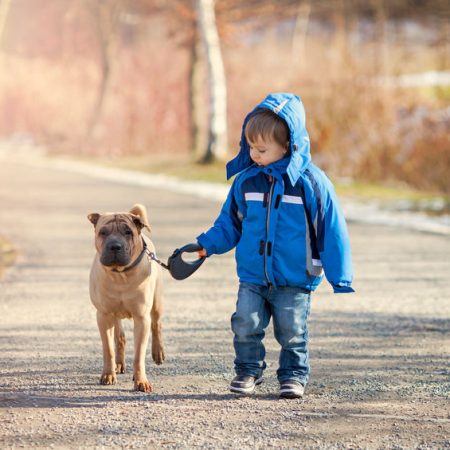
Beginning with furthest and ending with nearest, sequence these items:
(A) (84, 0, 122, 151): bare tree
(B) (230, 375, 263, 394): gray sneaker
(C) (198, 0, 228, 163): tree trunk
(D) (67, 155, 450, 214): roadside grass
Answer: (A) (84, 0, 122, 151): bare tree → (C) (198, 0, 228, 163): tree trunk → (D) (67, 155, 450, 214): roadside grass → (B) (230, 375, 263, 394): gray sneaker

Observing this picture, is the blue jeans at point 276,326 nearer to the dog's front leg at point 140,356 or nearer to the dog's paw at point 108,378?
the dog's front leg at point 140,356

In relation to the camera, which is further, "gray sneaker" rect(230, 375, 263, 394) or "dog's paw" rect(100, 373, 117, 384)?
"dog's paw" rect(100, 373, 117, 384)

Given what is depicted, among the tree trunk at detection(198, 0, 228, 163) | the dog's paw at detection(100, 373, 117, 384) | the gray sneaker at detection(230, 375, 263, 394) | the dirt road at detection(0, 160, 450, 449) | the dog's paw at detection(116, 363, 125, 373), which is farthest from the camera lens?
the tree trunk at detection(198, 0, 228, 163)

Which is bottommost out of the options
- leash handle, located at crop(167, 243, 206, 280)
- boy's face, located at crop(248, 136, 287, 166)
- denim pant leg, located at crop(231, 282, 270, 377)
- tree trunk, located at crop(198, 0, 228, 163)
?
denim pant leg, located at crop(231, 282, 270, 377)

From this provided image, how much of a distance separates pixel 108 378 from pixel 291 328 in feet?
3.25

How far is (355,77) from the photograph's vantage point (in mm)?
21156

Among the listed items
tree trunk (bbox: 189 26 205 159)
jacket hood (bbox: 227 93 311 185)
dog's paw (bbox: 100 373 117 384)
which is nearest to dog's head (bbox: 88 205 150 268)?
dog's paw (bbox: 100 373 117 384)

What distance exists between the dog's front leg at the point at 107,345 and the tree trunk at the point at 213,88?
19.0 meters

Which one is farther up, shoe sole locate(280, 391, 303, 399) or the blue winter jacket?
the blue winter jacket

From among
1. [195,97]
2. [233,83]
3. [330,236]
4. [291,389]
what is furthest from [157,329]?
[233,83]

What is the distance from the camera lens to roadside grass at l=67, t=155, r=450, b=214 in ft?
53.5

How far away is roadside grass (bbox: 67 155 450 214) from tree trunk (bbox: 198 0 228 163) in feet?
1.70

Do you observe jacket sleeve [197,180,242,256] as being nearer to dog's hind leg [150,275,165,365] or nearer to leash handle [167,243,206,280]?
leash handle [167,243,206,280]

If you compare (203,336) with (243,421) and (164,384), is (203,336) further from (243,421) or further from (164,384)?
(243,421)
